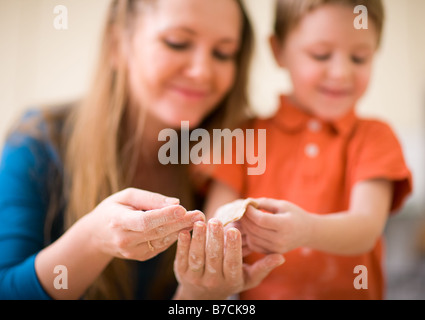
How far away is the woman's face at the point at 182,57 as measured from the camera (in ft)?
2.05

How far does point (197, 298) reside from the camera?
583 millimetres

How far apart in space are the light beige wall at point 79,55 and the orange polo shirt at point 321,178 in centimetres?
11

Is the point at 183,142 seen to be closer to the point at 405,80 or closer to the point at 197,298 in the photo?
the point at 197,298

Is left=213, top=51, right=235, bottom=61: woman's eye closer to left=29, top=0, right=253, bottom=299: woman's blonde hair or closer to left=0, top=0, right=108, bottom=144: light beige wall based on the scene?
left=29, top=0, right=253, bottom=299: woman's blonde hair

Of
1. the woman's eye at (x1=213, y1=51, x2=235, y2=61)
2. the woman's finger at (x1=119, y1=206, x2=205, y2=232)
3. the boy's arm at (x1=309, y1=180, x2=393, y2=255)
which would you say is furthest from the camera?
the woman's eye at (x1=213, y1=51, x2=235, y2=61)

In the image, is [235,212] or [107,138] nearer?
[235,212]

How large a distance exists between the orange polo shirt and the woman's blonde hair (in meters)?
0.11

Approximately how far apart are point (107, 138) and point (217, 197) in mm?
209

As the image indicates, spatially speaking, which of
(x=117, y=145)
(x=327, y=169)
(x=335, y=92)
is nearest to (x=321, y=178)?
(x=327, y=169)

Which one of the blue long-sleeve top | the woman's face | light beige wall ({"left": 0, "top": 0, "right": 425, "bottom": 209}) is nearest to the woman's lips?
the woman's face

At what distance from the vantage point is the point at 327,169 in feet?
2.04

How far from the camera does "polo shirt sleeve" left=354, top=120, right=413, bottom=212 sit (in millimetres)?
605

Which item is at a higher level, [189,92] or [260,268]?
[189,92]

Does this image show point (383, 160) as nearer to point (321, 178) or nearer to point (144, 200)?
point (321, 178)
